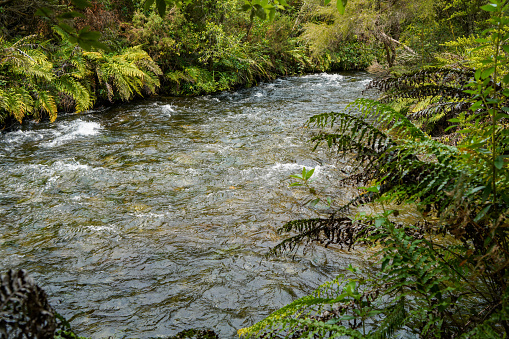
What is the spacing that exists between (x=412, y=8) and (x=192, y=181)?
7.52 meters

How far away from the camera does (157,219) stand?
417cm

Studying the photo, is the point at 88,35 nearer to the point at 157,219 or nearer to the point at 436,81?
the point at 436,81

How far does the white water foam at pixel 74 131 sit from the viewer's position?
6.95 meters

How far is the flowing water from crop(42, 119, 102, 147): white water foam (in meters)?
0.06

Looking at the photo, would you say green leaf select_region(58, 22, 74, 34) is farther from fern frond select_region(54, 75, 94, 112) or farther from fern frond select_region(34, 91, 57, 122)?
fern frond select_region(54, 75, 94, 112)

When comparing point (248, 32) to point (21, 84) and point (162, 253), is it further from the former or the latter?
point (162, 253)

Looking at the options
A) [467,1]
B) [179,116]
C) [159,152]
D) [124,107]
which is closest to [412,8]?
[467,1]

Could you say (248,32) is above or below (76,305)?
above

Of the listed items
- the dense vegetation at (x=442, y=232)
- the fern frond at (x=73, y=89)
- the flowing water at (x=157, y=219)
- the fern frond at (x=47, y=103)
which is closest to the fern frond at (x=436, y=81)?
the dense vegetation at (x=442, y=232)

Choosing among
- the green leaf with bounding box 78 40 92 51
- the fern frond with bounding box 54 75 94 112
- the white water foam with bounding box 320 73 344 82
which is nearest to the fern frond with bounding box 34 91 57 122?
the fern frond with bounding box 54 75 94 112

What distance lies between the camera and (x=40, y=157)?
19.9 ft

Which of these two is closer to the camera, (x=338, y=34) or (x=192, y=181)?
(x=192, y=181)

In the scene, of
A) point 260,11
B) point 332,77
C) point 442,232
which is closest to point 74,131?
point 260,11

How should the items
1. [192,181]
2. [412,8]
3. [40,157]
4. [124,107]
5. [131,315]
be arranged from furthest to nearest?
1. [124,107]
2. [412,8]
3. [40,157]
4. [192,181]
5. [131,315]
